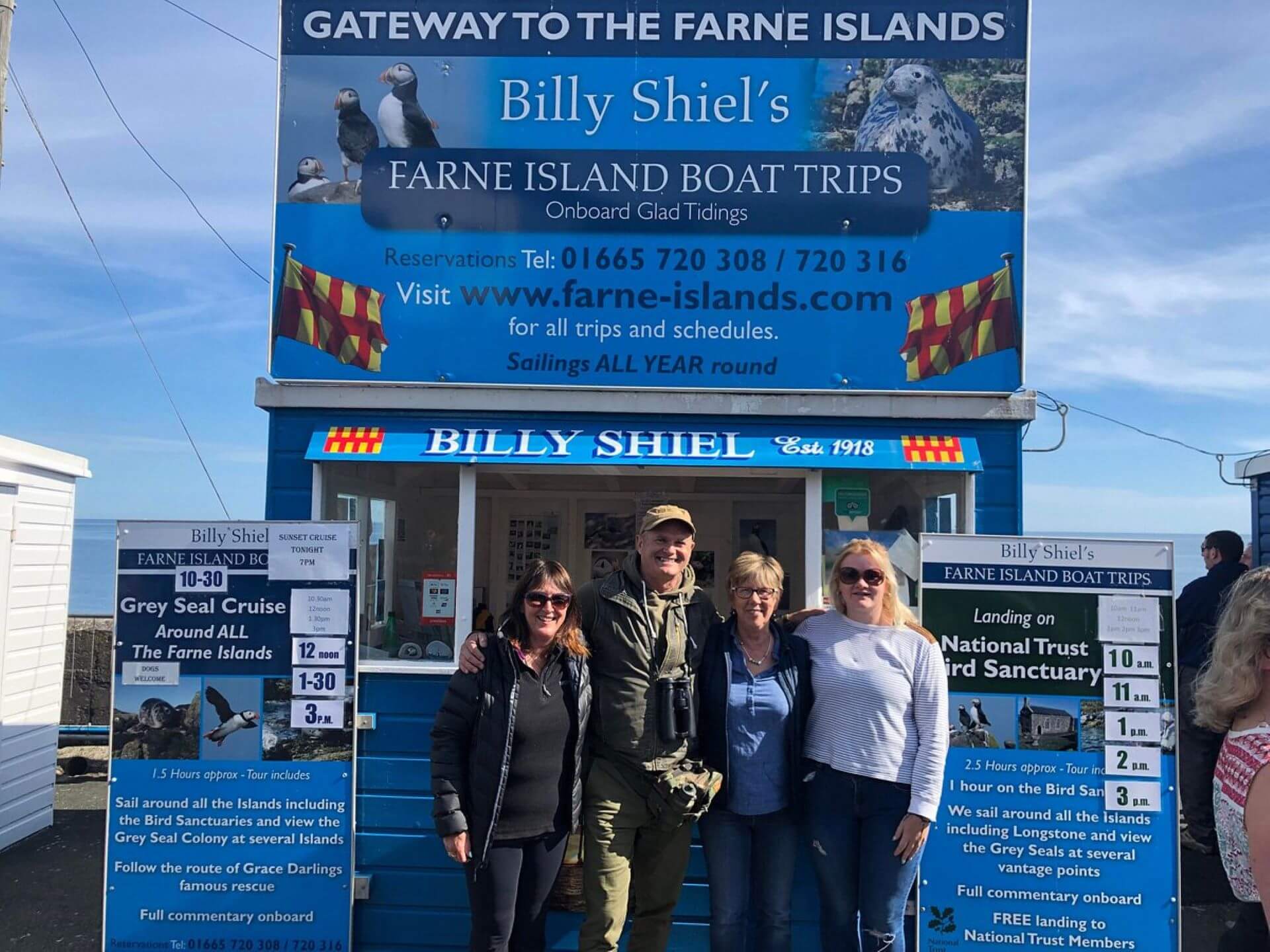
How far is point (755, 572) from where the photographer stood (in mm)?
3148

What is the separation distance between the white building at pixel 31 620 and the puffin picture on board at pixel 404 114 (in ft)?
9.86

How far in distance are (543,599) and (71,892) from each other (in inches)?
141

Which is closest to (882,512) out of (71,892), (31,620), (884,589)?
(884,589)

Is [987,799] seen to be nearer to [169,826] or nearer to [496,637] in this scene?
[496,637]

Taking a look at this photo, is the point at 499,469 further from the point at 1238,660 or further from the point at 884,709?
the point at 1238,660

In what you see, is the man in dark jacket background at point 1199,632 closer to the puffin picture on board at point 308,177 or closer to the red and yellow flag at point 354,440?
the red and yellow flag at point 354,440

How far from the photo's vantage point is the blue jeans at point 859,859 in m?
3.10

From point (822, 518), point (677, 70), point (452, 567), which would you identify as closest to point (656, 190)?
point (677, 70)

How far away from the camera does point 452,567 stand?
454 cm

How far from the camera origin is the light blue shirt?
10.2ft

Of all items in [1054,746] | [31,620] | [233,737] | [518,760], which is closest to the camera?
[518,760]

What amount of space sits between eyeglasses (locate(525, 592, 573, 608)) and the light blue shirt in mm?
608

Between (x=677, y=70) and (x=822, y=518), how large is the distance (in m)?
2.06

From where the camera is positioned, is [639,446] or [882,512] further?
[882,512]
